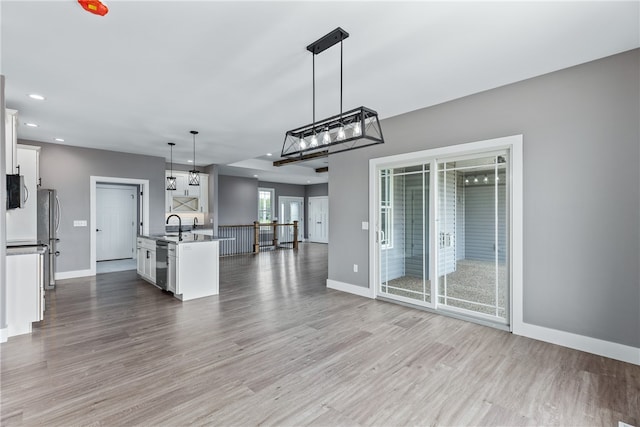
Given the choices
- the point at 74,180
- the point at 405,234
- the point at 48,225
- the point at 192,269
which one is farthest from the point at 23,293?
the point at 405,234

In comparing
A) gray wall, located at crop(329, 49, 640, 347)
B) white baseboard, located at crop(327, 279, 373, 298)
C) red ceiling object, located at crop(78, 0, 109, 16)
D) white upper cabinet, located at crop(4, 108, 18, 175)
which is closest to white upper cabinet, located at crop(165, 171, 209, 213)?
white upper cabinet, located at crop(4, 108, 18, 175)

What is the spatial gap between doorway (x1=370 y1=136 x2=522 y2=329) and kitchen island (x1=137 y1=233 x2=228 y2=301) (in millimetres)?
2588

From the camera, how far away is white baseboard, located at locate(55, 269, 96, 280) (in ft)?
20.2

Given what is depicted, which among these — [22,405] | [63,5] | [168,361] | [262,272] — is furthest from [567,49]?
[262,272]

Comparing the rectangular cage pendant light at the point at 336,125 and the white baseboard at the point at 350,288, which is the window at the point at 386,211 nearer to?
the white baseboard at the point at 350,288

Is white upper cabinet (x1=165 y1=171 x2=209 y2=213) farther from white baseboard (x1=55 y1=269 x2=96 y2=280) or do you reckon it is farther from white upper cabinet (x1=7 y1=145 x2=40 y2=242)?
white upper cabinet (x1=7 y1=145 x2=40 y2=242)

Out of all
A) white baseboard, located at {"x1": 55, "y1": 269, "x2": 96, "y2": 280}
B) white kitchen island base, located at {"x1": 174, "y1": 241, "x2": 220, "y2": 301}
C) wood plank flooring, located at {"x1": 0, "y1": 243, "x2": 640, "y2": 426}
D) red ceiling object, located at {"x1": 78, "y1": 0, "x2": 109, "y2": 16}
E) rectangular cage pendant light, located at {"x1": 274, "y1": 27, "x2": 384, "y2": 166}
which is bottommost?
wood plank flooring, located at {"x1": 0, "y1": 243, "x2": 640, "y2": 426}

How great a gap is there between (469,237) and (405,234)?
85cm

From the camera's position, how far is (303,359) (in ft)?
9.18

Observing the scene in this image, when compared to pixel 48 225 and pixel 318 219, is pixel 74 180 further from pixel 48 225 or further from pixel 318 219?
pixel 318 219

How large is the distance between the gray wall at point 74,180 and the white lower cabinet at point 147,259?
1424 mm

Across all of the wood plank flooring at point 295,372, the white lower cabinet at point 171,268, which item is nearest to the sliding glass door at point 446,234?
the wood plank flooring at point 295,372

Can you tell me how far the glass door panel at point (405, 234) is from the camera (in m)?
4.30

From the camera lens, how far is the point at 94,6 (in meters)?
2.05
